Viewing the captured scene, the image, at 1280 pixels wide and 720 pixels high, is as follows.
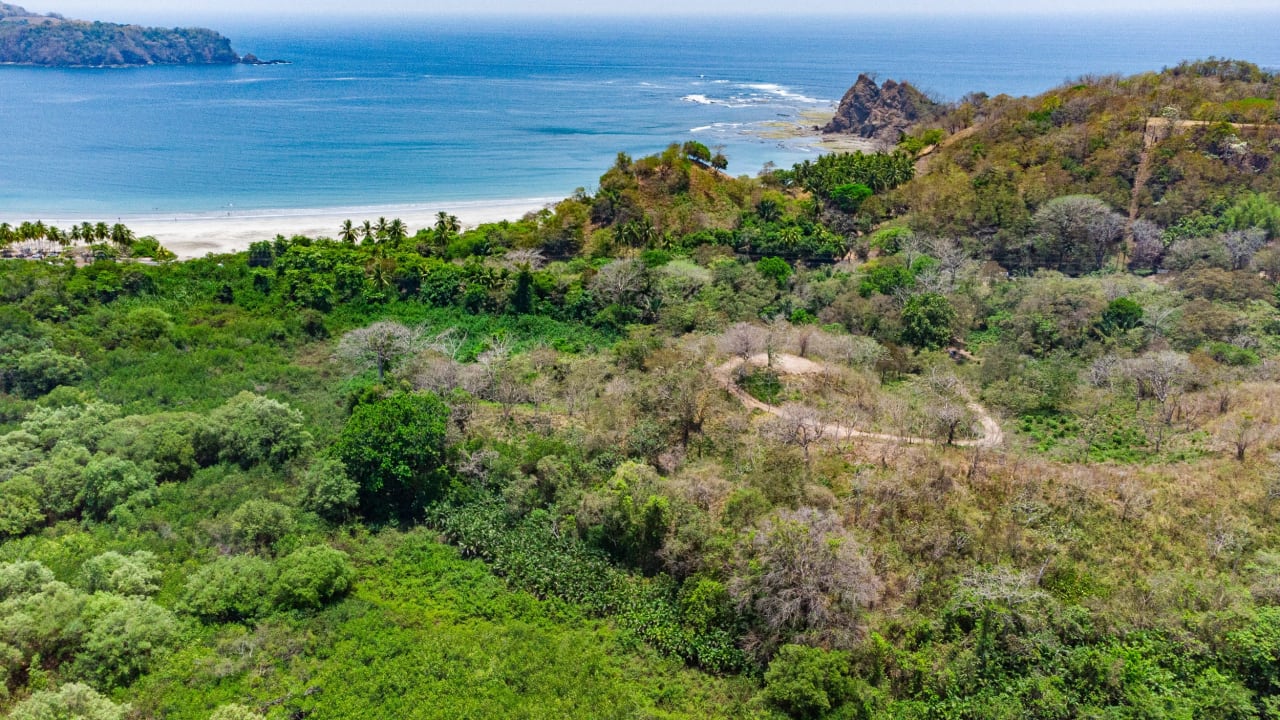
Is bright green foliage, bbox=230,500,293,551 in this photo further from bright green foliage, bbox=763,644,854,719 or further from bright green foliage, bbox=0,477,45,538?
bright green foliage, bbox=763,644,854,719

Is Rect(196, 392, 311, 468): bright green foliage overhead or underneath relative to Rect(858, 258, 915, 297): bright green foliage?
underneath

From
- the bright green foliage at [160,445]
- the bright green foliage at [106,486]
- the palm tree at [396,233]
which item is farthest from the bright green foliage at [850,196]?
the bright green foliage at [106,486]

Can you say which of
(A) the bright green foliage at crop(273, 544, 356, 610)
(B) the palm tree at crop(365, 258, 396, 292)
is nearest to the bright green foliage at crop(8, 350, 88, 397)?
(B) the palm tree at crop(365, 258, 396, 292)

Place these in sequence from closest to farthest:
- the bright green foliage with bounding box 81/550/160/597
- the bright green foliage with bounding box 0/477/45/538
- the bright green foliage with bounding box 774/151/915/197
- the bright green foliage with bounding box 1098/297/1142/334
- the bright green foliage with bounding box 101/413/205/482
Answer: the bright green foliage with bounding box 81/550/160/597, the bright green foliage with bounding box 0/477/45/538, the bright green foliage with bounding box 101/413/205/482, the bright green foliage with bounding box 1098/297/1142/334, the bright green foliage with bounding box 774/151/915/197

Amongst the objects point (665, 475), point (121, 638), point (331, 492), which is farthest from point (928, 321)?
point (121, 638)

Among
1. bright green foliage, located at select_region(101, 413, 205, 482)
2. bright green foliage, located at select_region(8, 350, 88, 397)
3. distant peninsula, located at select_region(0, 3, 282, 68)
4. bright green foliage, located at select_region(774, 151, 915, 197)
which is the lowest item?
bright green foliage, located at select_region(101, 413, 205, 482)

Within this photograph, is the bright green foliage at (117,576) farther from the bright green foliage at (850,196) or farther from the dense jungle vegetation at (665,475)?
the bright green foliage at (850,196)
